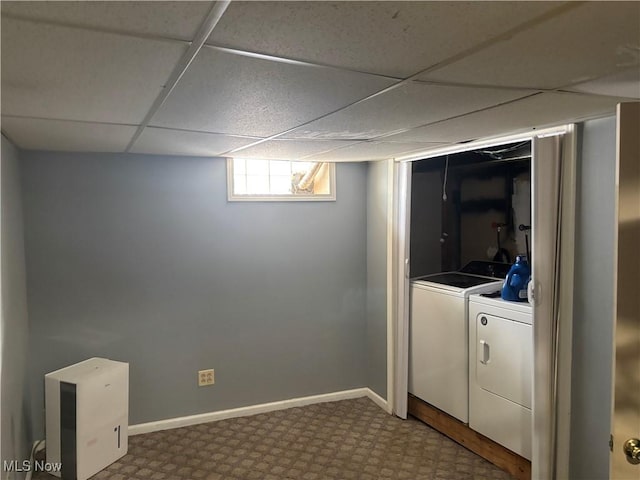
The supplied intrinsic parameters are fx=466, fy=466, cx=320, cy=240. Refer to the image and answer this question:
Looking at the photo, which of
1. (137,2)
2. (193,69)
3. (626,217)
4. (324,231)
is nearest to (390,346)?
(324,231)

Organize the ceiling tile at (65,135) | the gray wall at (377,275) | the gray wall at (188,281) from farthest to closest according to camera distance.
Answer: the gray wall at (377,275)
the gray wall at (188,281)
the ceiling tile at (65,135)

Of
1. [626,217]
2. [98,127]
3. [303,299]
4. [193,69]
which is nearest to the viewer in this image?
[193,69]

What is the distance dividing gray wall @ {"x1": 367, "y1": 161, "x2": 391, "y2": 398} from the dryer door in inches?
35.3

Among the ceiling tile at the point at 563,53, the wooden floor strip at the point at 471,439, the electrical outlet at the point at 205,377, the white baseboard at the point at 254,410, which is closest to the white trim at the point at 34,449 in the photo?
the white baseboard at the point at 254,410

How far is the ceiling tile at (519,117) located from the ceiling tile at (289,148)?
373 millimetres

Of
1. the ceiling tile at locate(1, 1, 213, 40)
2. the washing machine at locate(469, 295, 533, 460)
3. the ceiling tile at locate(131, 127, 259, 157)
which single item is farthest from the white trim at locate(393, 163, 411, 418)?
the ceiling tile at locate(1, 1, 213, 40)

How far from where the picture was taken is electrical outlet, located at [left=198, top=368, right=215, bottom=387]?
11.1ft

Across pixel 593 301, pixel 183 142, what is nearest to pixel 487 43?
pixel 593 301

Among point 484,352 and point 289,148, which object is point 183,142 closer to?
point 289,148

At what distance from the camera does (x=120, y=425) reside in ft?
9.55

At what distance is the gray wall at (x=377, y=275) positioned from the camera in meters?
3.59

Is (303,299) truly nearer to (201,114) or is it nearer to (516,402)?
(516,402)

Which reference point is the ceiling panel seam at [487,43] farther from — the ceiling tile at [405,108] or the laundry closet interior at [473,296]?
the laundry closet interior at [473,296]

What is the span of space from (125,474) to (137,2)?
275 centimetres
